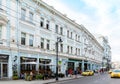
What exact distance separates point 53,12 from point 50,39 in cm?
484

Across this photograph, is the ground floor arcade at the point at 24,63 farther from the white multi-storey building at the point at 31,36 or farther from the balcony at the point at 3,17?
the balcony at the point at 3,17

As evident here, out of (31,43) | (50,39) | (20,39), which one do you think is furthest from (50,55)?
(20,39)

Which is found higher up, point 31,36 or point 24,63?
point 31,36

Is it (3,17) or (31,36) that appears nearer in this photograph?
(3,17)

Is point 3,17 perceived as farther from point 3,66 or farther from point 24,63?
point 24,63

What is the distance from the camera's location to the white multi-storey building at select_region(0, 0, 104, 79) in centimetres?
3015

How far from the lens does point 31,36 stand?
120ft

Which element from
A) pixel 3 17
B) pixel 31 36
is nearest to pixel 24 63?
pixel 31 36

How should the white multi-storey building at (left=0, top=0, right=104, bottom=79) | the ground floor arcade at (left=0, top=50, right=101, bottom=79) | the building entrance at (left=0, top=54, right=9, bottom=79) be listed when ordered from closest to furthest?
the building entrance at (left=0, top=54, right=9, bottom=79) < the ground floor arcade at (left=0, top=50, right=101, bottom=79) < the white multi-storey building at (left=0, top=0, right=104, bottom=79)

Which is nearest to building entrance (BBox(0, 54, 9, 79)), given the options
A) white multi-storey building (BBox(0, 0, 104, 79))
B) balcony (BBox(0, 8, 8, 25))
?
white multi-storey building (BBox(0, 0, 104, 79))

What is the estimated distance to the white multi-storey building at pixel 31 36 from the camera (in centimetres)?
3015

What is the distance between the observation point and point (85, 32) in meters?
68.3

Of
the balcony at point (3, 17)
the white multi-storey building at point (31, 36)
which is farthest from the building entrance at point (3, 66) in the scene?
the balcony at point (3, 17)

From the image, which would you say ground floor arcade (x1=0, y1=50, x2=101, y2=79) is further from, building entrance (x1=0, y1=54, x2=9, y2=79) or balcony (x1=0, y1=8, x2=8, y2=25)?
balcony (x1=0, y1=8, x2=8, y2=25)
